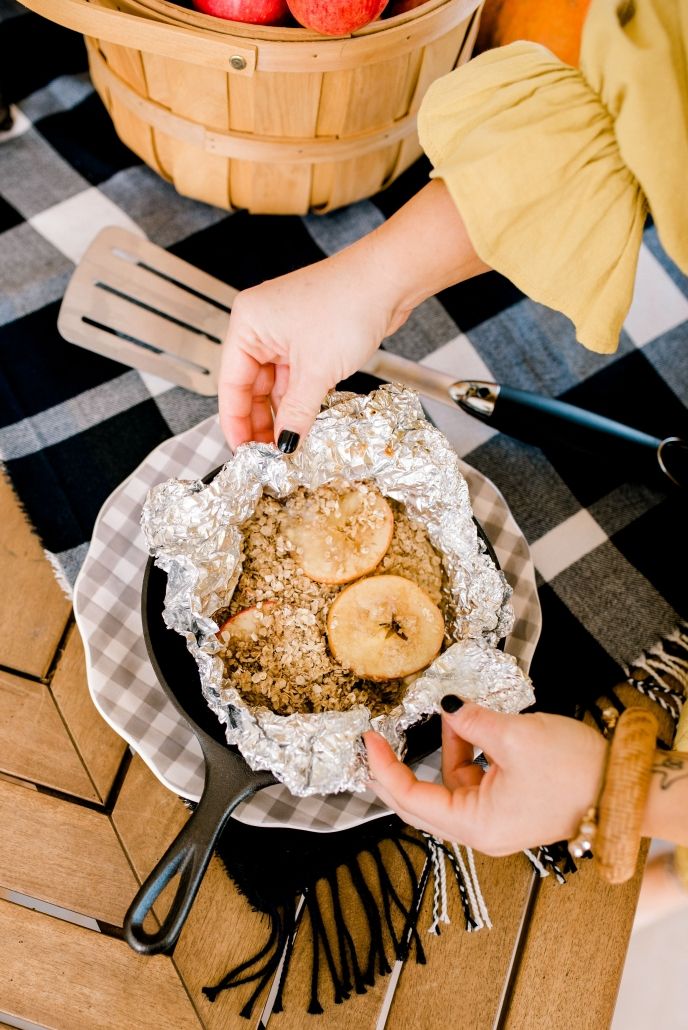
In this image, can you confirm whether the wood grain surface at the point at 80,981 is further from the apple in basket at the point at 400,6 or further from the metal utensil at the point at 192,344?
the apple in basket at the point at 400,6

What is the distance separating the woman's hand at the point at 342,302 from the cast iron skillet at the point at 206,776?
0.10 meters

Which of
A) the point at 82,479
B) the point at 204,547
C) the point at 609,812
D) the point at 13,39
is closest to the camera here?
the point at 609,812

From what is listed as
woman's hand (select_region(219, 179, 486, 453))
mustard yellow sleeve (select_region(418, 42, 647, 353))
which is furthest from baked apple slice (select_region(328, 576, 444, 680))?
mustard yellow sleeve (select_region(418, 42, 647, 353))

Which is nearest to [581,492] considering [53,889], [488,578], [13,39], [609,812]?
[488,578]

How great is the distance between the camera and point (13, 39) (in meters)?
0.83

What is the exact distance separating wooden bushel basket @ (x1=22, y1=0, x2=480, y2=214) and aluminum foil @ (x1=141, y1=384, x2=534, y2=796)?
0.23 meters

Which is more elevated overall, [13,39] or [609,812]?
[13,39]

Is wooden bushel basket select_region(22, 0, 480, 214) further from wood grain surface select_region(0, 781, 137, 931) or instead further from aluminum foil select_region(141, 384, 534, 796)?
wood grain surface select_region(0, 781, 137, 931)

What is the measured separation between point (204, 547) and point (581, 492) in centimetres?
37

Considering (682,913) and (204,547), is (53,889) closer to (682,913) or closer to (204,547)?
(204,547)

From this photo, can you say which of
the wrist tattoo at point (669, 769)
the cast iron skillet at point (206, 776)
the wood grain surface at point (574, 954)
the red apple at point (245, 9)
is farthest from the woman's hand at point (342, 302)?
the wood grain surface at point (574, 954)

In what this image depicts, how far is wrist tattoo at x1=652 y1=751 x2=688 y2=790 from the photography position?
47cm

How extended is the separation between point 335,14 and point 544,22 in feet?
1.04

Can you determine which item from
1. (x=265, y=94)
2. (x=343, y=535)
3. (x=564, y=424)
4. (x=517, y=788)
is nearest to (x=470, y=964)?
(x=517, y=788)
